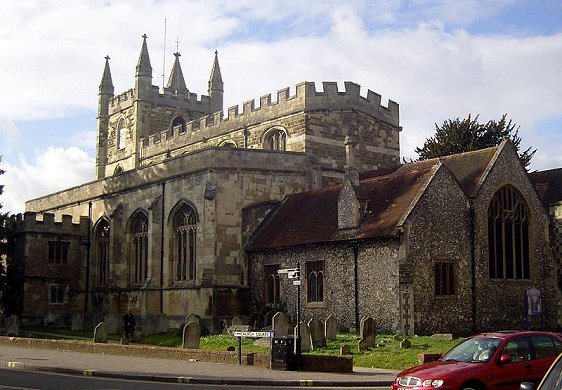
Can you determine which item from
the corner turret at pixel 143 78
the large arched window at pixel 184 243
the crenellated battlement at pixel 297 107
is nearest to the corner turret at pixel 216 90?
the corner turret at pixel 143 78

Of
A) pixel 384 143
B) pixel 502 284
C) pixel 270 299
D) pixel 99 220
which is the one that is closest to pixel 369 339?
pixel 502 284

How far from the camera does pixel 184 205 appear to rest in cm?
3603

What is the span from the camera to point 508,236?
97.0 ft

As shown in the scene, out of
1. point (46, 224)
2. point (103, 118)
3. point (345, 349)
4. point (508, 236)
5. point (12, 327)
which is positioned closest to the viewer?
point (345, 349)

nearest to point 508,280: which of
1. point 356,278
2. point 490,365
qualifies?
point 356,278

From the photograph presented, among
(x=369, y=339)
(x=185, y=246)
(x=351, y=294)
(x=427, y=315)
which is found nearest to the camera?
(x=369, y=339)

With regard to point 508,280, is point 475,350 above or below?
below

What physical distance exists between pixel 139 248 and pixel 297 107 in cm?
1099

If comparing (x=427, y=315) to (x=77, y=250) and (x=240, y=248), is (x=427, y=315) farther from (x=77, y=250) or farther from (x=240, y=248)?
(x=77, y=250)

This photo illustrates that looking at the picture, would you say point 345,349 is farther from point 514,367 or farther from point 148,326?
point 148,326

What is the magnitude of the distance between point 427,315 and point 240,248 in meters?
10.4

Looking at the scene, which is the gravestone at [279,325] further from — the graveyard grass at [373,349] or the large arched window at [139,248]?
the large arched window at [139,248]

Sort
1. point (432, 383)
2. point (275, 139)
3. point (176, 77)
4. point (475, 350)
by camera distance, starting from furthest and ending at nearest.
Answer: point (176, 77) < point (275, 139) < point (475, 350) < point (432, 383)

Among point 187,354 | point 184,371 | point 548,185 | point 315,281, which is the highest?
point 548,185
